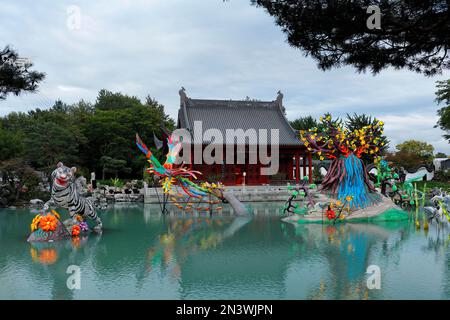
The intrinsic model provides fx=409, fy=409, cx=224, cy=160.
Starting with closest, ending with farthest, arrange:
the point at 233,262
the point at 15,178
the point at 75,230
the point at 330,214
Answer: the point at 233,262, the point at 75,230, the point at 330,214, the point at 15,178

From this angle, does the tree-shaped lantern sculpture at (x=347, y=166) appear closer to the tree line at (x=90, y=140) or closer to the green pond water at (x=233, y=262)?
the green pond water at (x=233, y=262)

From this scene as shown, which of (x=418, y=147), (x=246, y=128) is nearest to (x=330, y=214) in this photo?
(x=246, y=128)

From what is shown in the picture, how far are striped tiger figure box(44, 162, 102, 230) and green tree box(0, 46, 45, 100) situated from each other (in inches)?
105

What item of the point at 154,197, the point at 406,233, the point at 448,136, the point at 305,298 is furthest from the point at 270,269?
the point at 448,136

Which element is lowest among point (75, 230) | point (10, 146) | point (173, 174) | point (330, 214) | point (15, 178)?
point (75, 230)

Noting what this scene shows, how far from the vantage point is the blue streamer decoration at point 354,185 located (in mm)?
15844

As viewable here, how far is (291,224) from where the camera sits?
15648 millimetres

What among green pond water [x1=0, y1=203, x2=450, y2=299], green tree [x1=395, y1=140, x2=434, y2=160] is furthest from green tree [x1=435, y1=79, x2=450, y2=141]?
green pond water [x1=0, y1=203, x2=450, y2=299]

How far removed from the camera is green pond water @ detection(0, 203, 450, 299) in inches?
277

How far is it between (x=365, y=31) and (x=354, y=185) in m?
10.7

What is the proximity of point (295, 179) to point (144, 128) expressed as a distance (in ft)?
50.1

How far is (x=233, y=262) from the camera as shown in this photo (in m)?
9.34

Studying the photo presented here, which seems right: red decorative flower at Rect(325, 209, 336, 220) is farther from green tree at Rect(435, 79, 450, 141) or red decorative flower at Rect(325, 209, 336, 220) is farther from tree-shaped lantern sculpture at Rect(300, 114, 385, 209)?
green tree at Rect(435, 79, 450, 141)

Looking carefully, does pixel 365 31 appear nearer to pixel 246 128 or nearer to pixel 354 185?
pixel 354 185
